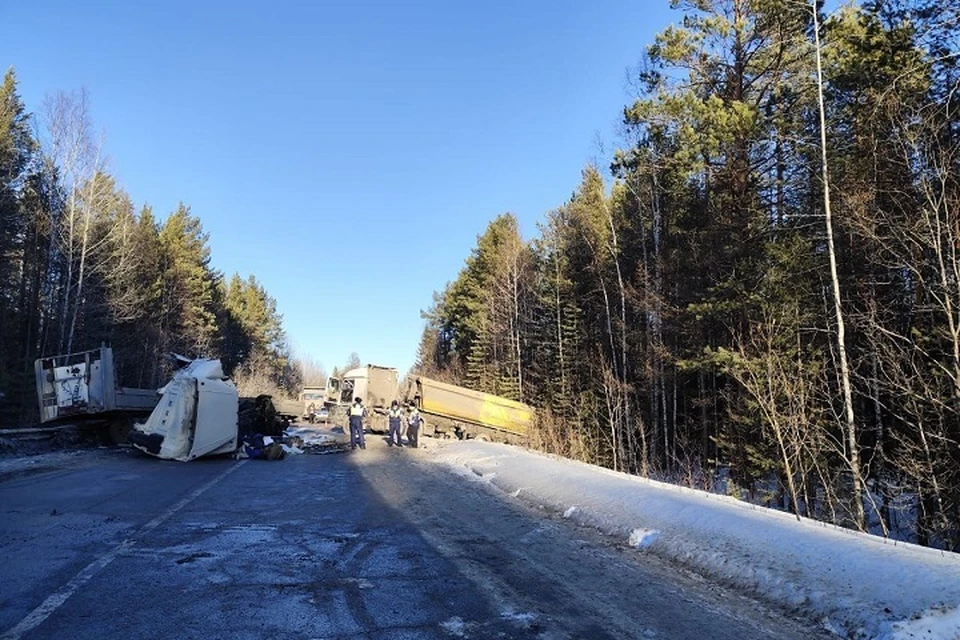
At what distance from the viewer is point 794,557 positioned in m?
5.98

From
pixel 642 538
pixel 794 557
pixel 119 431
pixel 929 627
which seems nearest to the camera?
pixel 929 627

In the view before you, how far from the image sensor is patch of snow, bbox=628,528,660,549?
7.35 m

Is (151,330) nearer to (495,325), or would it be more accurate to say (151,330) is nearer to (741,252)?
(495,325)

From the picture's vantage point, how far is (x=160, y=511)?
28.6 feet

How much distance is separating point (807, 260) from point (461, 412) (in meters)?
18.2

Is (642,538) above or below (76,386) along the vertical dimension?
below

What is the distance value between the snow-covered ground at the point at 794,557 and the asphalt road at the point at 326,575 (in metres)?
0.33

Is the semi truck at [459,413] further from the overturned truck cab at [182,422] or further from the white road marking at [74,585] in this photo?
the white road marking at [74,585]

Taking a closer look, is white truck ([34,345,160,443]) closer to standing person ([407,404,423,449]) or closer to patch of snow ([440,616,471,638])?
standing person ([407,404,423,449])

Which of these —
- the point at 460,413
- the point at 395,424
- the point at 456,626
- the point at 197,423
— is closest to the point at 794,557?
the point at 456,626

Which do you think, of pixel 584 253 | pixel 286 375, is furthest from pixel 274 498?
pixel 286 375

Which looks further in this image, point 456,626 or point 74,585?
point 74,585

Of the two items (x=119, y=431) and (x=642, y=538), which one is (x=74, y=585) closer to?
(x=642, y=538)

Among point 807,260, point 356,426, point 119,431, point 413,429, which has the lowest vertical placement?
point 413,429
